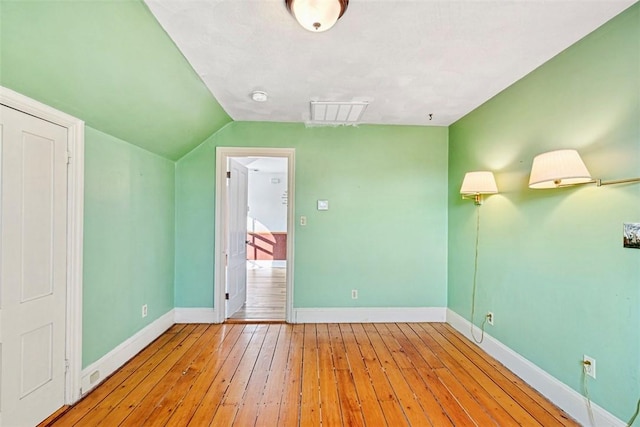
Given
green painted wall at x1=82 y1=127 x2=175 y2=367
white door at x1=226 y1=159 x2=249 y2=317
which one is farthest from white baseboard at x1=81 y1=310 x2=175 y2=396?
white door at x1=226 y1=159 x2=249 y2=317

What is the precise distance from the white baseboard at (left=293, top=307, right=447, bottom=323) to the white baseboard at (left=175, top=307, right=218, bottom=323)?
1.00 metres

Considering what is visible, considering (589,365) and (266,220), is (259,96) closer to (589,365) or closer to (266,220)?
(589,365)

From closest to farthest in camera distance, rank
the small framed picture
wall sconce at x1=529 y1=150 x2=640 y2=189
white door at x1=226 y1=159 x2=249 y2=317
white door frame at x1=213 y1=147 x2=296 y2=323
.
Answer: the small framed picture → wall sconce at x1=529 y1=150 x2=640 y2=189 → white door frame at x1=213 y1=147 x2=296 y2=323 → white door at x1=226 y1=159 x2=249 y2=317

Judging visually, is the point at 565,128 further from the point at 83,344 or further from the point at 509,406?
the point at 83,344

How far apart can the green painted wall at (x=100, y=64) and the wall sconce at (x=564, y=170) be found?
2546 mm

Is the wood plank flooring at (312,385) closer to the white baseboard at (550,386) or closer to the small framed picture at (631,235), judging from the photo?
the white baseboard at (550,386)

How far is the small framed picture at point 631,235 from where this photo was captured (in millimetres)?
1524

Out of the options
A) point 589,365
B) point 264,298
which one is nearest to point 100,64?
point 589,365

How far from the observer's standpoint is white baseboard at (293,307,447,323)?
11.3 feet

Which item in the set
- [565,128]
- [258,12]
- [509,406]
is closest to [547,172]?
[565,128]

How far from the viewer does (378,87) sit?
2.48 meters

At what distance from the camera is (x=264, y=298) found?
4512 mm

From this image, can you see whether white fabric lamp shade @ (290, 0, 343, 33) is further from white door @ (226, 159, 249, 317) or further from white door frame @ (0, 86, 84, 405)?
white door @ (226, 159, 249, 317)

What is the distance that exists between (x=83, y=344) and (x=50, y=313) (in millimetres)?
397
